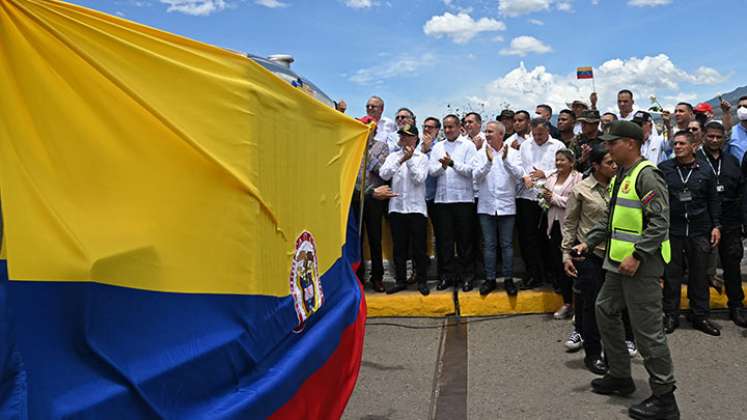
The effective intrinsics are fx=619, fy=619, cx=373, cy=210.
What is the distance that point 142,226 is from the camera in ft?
5.83

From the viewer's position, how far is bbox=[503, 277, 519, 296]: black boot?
6902 millimetres

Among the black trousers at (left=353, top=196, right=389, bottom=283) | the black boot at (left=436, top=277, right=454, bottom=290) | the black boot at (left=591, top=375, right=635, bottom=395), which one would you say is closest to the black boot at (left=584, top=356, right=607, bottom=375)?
the black boot at (left=591, top=375, right=635, bottom=395)

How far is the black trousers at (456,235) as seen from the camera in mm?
7309

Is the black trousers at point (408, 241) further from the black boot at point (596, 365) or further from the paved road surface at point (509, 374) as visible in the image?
the black boot at point (596, 365)

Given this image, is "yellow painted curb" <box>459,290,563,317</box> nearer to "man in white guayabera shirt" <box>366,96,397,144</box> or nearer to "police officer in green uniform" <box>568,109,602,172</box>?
"police officer in green uniform" <box>568,109,602,172</box>

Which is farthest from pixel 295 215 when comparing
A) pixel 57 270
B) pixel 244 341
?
pixel 57 270

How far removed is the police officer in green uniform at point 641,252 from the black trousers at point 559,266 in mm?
2093

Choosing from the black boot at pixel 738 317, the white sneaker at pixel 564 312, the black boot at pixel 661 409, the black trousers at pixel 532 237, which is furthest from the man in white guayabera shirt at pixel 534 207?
the black boot at pixel 661 409

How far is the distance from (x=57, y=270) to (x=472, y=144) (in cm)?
627

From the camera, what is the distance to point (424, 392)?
4.93 meters

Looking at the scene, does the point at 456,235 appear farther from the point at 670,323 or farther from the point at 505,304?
the point at 670,323

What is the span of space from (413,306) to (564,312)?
164cm

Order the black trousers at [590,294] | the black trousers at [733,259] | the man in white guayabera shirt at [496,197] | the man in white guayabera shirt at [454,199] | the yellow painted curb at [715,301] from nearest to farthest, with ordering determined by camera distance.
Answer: the black trousers at [590,294]
the black trousers at [733,259]
the yellow painted curb at [715,301]
the man in white guayabera shirt at [496,197]
the man in white guayabera shirt at [454,199]

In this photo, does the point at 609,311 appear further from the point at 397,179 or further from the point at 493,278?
the point at 397,179
